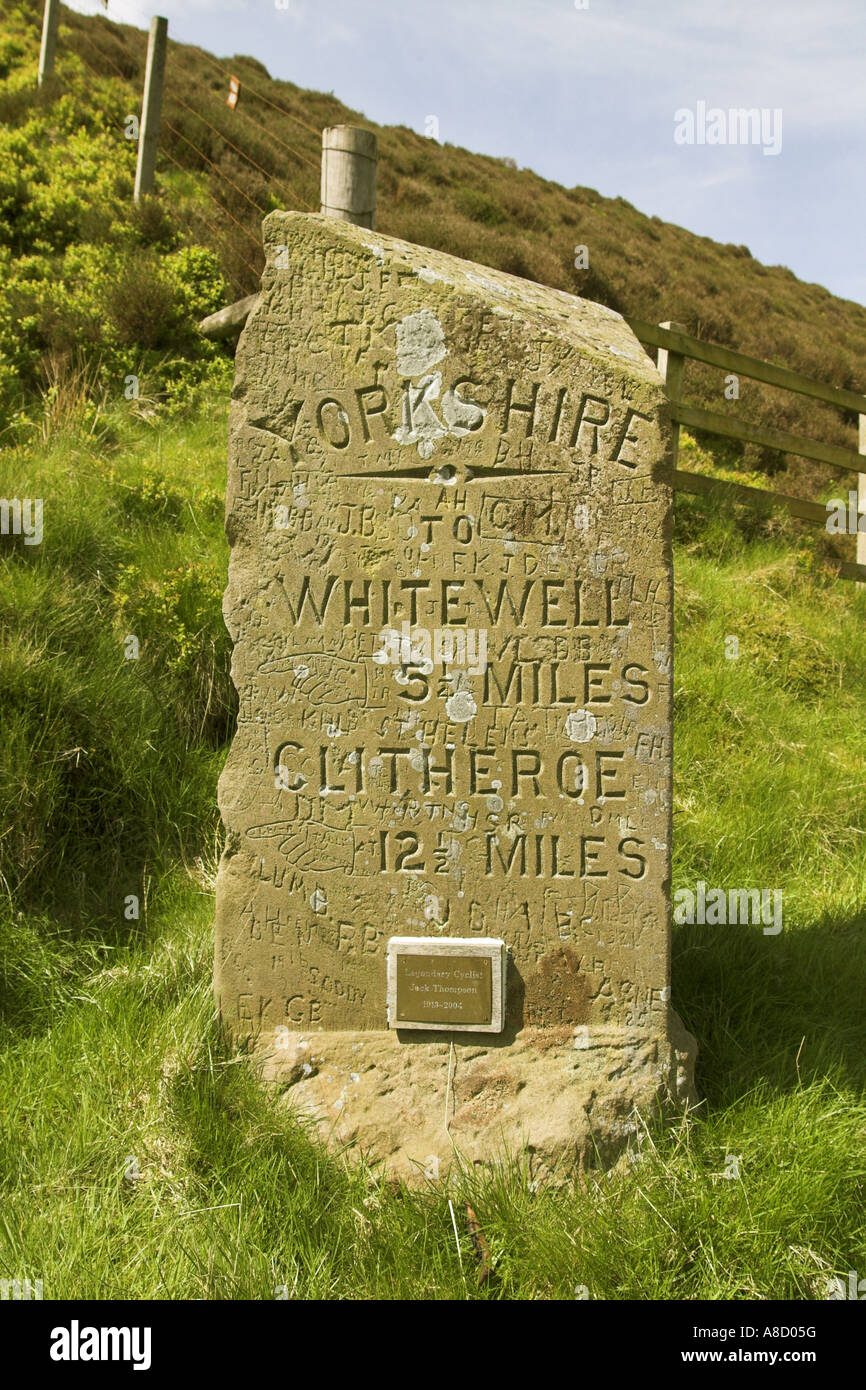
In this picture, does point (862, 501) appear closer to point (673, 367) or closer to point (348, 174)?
point (673, 367)

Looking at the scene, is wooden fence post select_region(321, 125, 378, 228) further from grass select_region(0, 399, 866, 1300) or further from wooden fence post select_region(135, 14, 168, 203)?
wooden fence post select_region(135, 14, 168, 203)

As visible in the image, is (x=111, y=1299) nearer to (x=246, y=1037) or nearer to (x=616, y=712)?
(x=246, y=1037)

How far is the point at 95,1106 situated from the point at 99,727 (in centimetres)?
151

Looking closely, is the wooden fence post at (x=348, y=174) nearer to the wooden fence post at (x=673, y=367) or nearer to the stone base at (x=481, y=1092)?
the wooden fence post at (x=673, y=367)

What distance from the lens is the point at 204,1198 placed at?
2342 mm

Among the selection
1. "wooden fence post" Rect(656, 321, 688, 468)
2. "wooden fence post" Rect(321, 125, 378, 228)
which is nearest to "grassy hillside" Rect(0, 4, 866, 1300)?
"wooden fence post" Rect(656, 321, 688, 468)

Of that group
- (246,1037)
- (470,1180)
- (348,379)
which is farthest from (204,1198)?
(348,379)

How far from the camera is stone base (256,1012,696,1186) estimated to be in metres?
2.58

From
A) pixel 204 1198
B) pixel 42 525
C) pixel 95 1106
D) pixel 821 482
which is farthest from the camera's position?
pixel 821 482

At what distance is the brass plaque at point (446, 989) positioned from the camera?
104 inches

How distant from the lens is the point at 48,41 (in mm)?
10719

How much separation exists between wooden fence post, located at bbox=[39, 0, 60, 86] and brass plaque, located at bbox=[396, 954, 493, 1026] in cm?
1153

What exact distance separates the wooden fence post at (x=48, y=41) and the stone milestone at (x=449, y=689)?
10.4 metres

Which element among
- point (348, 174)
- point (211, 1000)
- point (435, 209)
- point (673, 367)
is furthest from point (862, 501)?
point (435, 209)
